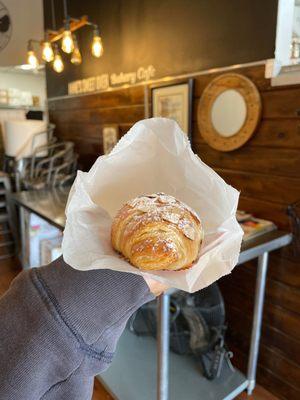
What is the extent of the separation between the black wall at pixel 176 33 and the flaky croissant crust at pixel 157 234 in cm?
117

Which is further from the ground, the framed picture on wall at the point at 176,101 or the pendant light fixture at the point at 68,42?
the pendant light fixture at the point at 68,42

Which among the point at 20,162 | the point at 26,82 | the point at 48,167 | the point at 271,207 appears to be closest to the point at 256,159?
the point at 271,207

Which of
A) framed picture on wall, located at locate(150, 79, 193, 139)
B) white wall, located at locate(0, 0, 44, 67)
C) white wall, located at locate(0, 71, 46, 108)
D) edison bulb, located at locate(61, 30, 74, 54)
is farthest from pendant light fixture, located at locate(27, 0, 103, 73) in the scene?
white wall, located at locate(0, 71, 46, 108)

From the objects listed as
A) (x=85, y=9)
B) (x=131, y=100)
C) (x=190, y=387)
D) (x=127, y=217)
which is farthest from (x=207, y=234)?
(x=85, y=9)

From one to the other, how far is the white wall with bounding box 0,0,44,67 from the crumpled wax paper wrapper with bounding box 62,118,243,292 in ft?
11.1

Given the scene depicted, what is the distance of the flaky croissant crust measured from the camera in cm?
53

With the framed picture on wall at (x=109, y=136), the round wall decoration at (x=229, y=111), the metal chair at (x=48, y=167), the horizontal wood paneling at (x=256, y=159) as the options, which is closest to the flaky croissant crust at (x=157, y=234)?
the horizontal wood paneling at (x=256, y=159)

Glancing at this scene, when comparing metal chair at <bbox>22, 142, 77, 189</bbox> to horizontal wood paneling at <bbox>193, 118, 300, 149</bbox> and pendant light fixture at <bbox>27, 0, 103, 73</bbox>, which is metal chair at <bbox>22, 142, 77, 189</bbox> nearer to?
pendant light fixture at <bbox>27, 0, 103, 73</bbox>

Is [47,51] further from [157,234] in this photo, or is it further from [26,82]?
[157,234]

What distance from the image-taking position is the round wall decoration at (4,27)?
3253 millimetres

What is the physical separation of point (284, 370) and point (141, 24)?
7.71ft

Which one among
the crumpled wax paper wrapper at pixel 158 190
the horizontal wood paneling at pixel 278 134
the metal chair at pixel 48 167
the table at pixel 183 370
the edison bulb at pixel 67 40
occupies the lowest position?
the table at pixel 183 370

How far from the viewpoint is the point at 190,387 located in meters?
1.57

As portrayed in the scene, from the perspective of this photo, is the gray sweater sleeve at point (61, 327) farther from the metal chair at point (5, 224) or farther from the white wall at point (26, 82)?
the white wall at point (26, 82)
